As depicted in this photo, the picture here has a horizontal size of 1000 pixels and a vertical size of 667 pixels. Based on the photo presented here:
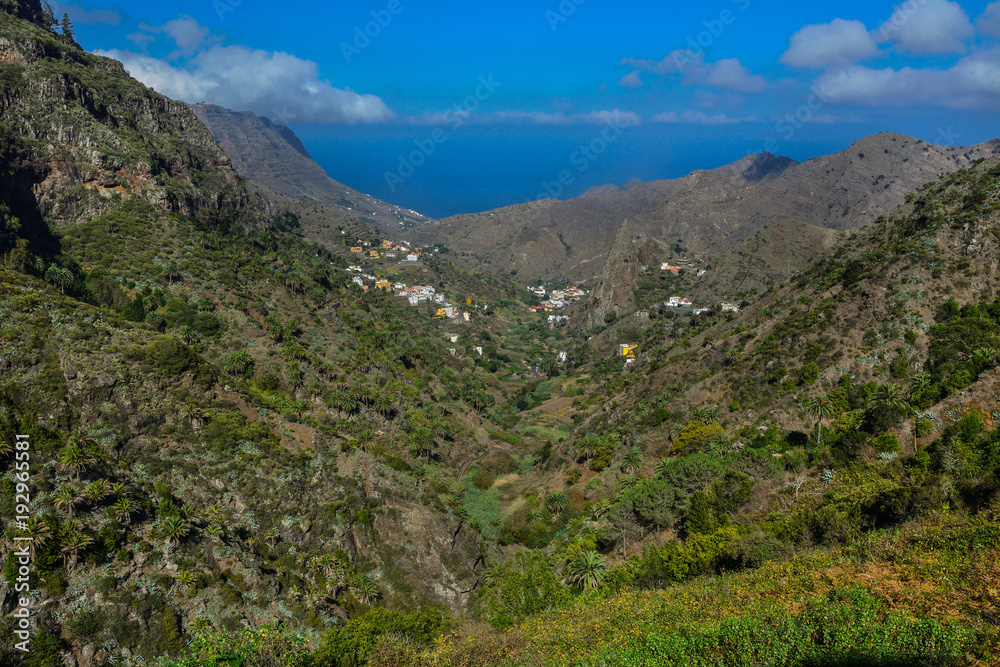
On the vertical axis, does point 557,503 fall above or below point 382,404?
below

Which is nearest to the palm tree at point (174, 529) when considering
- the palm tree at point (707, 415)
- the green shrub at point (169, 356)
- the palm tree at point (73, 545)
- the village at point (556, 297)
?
the palm tree at point (73, 545)

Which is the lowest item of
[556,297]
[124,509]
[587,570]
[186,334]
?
[587,570]

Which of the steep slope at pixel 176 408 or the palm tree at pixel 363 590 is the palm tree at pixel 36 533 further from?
the palm tree at pixel 363 590

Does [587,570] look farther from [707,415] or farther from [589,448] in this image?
[589,448]

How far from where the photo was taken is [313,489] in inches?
1585

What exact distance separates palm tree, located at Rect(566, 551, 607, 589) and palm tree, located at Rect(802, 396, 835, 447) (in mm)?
18502

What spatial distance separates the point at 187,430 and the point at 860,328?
5665 centimetres

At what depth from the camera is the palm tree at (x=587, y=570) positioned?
98.0 feet

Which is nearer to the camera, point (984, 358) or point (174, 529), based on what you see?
point (174, 529)

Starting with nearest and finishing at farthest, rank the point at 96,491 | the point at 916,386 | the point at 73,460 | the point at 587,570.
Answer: the point at 96,491, the point at 73,460, the point at 587,570, the point at 916,386

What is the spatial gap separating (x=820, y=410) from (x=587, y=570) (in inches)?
845

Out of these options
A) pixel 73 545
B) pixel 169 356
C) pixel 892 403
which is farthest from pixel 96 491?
pixel 892 403

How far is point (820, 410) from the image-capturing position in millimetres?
38000

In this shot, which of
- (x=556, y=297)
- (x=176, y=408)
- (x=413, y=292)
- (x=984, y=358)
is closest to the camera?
(x=984, y=358)
